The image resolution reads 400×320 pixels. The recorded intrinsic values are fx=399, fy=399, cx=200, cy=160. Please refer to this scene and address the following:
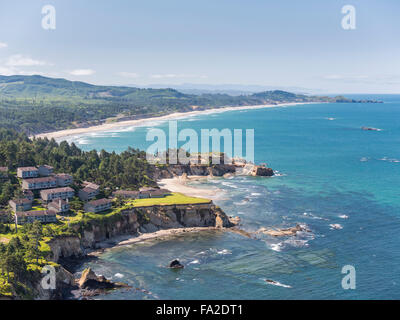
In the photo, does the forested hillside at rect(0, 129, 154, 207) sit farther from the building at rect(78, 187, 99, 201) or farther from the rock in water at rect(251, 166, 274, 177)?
the rock in water at rect(251, 166, 274, 177)

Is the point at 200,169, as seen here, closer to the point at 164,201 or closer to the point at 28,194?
the point at 164,201

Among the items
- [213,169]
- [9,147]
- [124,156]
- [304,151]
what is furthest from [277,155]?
[9,147]

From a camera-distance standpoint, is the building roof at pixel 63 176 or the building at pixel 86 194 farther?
the building roof at pixel 63 176

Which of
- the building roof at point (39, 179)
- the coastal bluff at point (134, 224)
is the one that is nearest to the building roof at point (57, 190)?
the building roof at point (39, 179)

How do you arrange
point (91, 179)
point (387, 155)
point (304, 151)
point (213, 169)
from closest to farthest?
1. point (91, 179)
2. point (213, 169)
3. point (387, 155)
4. point (304, 151)

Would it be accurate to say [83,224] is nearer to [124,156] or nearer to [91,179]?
[91,179]

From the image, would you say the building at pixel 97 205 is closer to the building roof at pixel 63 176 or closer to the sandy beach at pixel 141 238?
the sandy beach at pixel 141 238

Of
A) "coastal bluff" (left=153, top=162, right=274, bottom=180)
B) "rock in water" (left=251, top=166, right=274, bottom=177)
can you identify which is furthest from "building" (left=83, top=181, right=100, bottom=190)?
"rock in water" (left=251, top=166, right=274, bottom=177)
